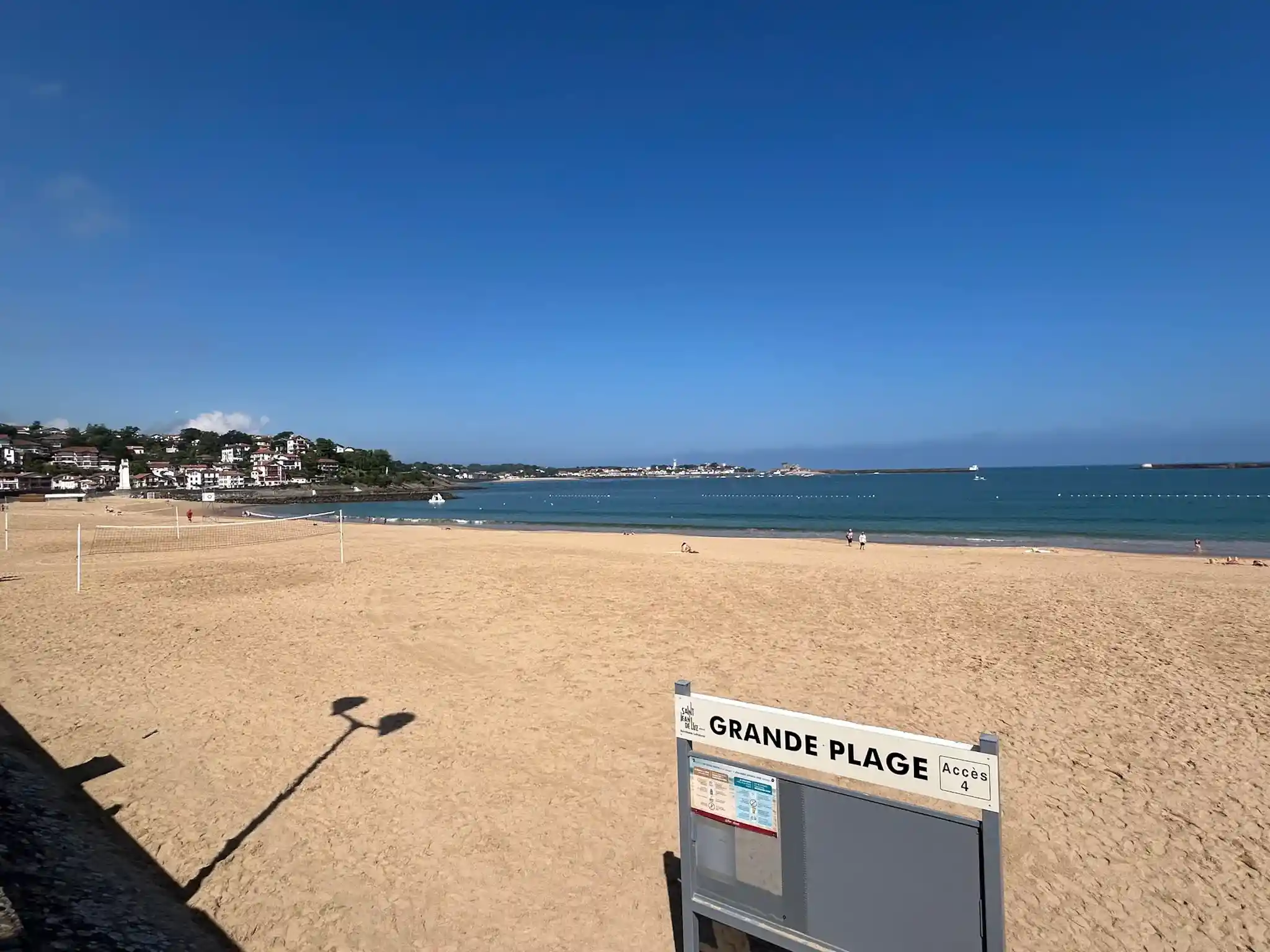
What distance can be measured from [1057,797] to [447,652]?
7160 millimetres

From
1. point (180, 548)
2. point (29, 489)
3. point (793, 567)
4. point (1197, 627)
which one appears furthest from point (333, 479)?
point (1197, 627)

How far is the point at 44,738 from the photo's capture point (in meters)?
5.93

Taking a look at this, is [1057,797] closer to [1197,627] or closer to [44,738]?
[1197,627]

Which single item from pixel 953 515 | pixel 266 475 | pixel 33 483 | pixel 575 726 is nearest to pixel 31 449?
pixel 33 483

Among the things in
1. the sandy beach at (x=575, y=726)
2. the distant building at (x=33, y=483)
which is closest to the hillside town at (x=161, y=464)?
the distant building at (x=33, y=483)

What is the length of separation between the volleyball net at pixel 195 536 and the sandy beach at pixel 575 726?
9.61 meters

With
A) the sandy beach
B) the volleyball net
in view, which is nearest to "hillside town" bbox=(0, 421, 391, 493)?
the volleyball net

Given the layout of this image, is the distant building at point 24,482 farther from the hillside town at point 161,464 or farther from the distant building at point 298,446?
the distant building at point 298,446

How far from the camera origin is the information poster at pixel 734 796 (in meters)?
2.76

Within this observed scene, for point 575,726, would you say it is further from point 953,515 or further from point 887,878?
point 953,515

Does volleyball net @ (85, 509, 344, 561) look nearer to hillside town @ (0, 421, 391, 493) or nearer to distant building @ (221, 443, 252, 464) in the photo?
hillside town @ (0, 421, 391, 493)

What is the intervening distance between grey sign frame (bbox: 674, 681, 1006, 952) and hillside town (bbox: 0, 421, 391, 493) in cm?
11889

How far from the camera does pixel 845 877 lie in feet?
8.60

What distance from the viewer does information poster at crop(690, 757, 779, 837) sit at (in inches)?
108
